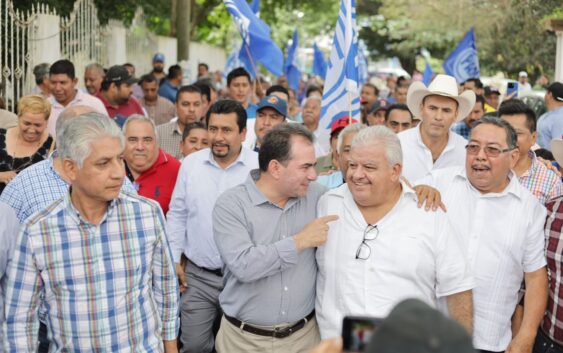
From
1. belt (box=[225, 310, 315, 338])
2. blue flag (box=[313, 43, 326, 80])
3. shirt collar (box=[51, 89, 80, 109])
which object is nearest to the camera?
belt (box=[225, 310, 315, 338])

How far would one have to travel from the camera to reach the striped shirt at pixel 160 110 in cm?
1213

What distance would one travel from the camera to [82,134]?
11.9ft

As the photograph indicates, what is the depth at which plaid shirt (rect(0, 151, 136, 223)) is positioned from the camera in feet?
14.9

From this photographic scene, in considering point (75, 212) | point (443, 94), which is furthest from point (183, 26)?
point (75, 212)

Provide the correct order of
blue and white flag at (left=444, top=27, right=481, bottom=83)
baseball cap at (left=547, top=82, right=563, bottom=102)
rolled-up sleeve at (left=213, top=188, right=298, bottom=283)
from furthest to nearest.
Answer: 1. blue and white flag at (left=444, top=27, right=481, bottom=83)
2. baseball cap at (left=547, top=82, right=563, bottom=102)
3. rolled-up sleeve at (left=213, top=188, right=298, bottom=283)

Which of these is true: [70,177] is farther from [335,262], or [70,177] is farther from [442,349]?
[442,349]

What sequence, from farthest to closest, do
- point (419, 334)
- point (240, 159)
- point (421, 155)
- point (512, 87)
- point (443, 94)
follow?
point (512, 87)
point (443, 94)
point (421, 155)
point (240, 159)
point (419, 334)

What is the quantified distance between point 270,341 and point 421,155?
89.5 inches

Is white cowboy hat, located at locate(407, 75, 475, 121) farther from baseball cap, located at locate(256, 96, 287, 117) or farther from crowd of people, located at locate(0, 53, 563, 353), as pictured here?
baseball cap, located at locate(256, 96, 287, 117)

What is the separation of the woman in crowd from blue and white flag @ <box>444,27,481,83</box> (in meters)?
11.0

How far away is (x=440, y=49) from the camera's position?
43469 millimetres

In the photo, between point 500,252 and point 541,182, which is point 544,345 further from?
point 541,182

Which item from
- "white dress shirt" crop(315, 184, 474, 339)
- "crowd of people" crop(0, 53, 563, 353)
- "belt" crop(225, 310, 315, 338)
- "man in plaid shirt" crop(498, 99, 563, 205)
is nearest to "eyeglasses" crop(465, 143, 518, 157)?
"crowd of people" crop(0, 53, 563, 353)

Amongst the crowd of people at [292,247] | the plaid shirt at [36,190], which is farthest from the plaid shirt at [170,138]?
the plaid shirt at [36,190]
